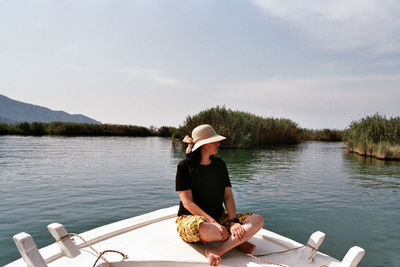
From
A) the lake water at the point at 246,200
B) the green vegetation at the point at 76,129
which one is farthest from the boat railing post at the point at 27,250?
the green vegetation at the point at 76,129

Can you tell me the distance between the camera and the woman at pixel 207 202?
106 inches

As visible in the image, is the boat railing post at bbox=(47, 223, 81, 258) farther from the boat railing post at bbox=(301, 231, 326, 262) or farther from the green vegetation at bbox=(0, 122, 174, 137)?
the green vegetation at bbox=(0, 122, 174, 137)

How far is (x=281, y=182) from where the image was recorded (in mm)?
8750

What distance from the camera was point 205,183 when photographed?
2.98 metres

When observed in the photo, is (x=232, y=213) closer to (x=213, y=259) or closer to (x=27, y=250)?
(x=213, y=259)

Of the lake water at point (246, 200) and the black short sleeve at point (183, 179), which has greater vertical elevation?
the black short sleeve at point (183, 179)

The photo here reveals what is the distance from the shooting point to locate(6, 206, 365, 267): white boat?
2.43 metres

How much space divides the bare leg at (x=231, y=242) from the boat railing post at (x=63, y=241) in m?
1.12

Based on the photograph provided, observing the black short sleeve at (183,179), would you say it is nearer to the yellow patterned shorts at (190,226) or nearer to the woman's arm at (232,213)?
the yellow patterned shorts at (190,226)

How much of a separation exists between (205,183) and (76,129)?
119ft

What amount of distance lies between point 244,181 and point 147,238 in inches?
235

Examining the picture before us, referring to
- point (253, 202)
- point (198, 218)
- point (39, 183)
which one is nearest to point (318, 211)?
point (253, 202)

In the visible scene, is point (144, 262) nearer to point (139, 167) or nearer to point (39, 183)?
point (39, 183)

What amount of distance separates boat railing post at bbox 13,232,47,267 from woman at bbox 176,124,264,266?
1.22m
